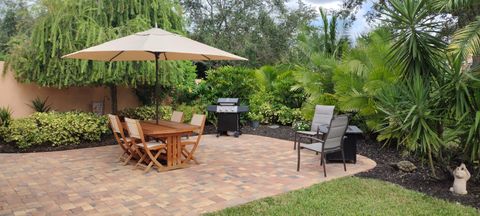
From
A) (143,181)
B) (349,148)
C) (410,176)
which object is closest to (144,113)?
(143,181)

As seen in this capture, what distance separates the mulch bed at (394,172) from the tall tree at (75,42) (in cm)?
156

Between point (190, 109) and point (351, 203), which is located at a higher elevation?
point (190, 109)

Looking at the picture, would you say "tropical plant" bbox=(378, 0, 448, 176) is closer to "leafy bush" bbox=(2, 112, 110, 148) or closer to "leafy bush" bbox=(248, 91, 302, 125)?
"leafy bush" bbox=(248, 91, 302, 125)

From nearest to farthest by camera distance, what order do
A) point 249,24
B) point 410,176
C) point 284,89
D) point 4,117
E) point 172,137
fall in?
1. point 410,176
2. point 172,137
3. point 4,117
4. point 284,89
5. point 249,24

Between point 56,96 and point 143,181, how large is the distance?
5.55 m

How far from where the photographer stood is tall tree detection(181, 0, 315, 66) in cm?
1977

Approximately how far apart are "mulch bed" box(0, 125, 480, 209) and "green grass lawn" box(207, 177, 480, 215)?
0.74 feet

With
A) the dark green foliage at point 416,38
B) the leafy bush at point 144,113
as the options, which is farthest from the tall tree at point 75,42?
the dark green foliage at point 416,38

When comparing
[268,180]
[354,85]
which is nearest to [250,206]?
[268,180]

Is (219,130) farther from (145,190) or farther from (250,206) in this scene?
(250,206)

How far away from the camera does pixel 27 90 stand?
29.4 ft

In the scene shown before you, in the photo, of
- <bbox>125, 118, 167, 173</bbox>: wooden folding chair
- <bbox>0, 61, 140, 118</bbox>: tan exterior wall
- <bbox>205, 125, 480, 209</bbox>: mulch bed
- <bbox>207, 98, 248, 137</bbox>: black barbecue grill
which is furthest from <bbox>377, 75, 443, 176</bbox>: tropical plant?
Answer: <bbox>0, 61, 140, 118</bbox>: tan exterior wall

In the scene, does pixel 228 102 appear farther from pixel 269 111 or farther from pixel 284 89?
pixel 284 89

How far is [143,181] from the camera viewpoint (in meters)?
5.30
